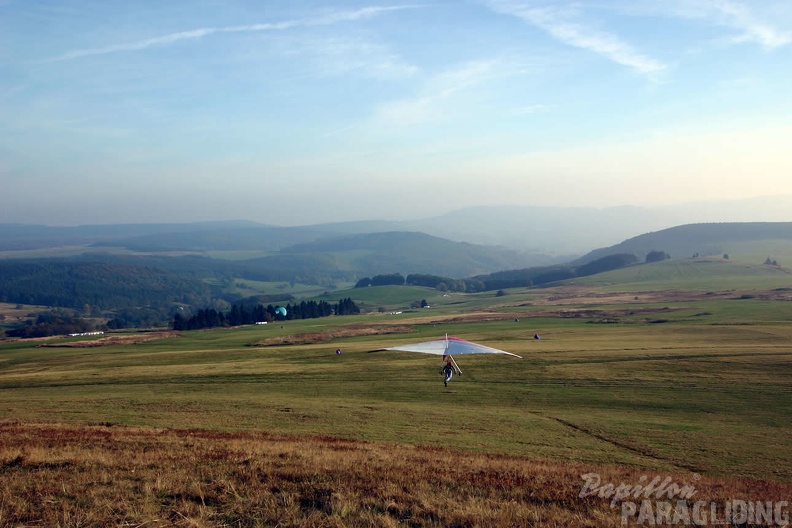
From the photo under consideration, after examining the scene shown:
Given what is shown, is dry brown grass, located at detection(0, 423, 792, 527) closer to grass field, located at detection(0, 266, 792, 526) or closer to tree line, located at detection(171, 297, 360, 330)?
grass field, located at detection(0, 266, 792, 526)

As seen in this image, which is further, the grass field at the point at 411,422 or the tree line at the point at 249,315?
the tree line at the point at 249,315

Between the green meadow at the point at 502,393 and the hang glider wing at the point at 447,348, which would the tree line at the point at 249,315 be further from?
the hang glider wing at the point at 447,348

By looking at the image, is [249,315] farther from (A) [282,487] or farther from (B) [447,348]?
(A) [282,487]

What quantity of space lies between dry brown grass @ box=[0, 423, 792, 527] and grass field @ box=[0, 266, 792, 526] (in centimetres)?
7

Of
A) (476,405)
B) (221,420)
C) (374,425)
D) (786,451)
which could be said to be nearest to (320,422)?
(374,425)

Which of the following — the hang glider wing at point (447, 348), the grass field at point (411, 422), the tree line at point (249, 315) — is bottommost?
the tree line at point (249, 315)

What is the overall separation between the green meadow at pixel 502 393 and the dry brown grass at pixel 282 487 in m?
7.28

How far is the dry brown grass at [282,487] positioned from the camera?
10.3m

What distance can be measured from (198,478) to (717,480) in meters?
15.7

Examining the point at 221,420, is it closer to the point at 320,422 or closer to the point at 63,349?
the point at 320,422

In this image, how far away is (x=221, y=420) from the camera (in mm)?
29188

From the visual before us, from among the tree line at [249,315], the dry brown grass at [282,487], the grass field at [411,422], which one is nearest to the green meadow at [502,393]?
the grass field at [411,422]

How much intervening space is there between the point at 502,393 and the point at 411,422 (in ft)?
35.5

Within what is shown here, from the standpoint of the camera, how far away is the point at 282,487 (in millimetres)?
12258
